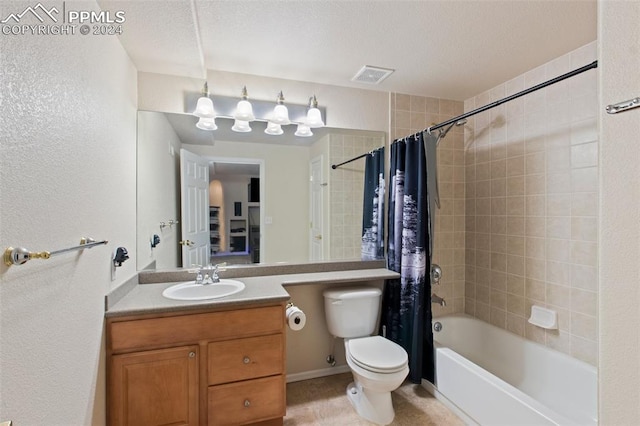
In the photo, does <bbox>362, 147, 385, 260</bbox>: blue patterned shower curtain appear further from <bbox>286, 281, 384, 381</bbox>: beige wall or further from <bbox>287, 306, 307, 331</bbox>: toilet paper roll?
<bbox>287, 306, 307, 331</bbox>: toilet paper roll

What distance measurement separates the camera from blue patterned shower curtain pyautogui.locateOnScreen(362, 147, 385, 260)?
2.58 metres

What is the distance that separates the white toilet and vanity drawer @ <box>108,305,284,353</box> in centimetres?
56

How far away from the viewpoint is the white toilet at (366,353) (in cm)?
180

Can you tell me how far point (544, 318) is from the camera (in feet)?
6.90

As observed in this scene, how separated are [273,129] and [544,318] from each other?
2.40 metres

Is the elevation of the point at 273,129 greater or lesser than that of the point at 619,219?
greater

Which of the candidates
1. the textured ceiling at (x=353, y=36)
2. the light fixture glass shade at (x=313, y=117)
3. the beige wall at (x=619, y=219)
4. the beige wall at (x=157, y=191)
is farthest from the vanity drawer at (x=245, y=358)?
the textured ceiling at (x=353, y=36)

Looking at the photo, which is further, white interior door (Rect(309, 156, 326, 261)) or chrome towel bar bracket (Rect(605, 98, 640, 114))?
white interior door (Rect(309, 156, 326, 261))

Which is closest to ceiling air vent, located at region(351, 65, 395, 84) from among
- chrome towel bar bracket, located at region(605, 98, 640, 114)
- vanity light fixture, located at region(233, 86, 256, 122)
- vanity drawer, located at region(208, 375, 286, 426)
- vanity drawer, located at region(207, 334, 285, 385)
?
vanity light fixture, located at region(233, 86, 256, 122)

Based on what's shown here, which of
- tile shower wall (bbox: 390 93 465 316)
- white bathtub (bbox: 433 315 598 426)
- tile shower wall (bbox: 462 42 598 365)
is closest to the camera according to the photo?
white bathtub (bbox: 433 315 598 426)

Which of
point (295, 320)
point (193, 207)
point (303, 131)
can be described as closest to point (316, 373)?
point (295, 320)

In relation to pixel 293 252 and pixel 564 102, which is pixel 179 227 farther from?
pixel 564 102

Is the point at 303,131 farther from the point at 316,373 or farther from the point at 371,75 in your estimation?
the point at 316,373

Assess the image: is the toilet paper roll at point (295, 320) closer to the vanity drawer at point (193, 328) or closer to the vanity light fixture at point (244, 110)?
the vanity drawer at point (193, 328)
